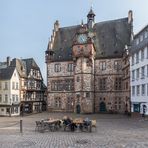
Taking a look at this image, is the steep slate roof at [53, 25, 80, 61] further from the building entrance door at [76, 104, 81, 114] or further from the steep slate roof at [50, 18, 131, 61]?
the building entrance door at [76, 104, 81, 114]

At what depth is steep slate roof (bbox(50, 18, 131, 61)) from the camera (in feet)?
184

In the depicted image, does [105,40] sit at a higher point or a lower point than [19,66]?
higher

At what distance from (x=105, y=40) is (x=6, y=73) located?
21228 mm

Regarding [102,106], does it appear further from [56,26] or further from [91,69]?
[56,26]

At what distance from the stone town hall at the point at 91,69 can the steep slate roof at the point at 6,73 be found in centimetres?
837

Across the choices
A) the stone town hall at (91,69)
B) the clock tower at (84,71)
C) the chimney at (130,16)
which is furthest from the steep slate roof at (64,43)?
the chimney at (130,16)

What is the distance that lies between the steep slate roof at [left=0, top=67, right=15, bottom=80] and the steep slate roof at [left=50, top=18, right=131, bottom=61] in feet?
31.3

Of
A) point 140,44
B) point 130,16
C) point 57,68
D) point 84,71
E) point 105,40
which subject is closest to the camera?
point 140,44

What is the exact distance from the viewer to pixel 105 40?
58.3 m

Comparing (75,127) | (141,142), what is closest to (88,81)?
(75,127)

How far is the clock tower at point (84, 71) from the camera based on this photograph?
53938mm

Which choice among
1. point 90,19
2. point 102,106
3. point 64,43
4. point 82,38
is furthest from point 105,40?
point 102,106

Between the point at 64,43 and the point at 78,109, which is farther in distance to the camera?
the point at 64,43

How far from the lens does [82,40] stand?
180 ft
